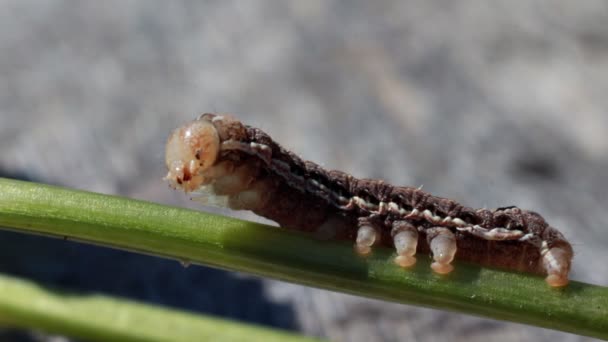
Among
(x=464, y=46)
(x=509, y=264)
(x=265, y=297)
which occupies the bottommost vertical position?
(x=265, y=297)

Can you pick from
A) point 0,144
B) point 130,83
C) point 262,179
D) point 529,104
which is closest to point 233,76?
point 130,83

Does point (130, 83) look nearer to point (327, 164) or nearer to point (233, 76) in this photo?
point (233, 76)

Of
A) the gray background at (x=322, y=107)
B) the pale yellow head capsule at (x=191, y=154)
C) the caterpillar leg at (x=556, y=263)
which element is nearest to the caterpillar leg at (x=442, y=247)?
the caterpillar leg at (x=556, y=263)

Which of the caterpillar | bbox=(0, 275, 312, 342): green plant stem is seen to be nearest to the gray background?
the caterpillar

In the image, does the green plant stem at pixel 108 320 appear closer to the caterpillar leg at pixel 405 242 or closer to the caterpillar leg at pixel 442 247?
the caterpillar leg at pixel 405 242

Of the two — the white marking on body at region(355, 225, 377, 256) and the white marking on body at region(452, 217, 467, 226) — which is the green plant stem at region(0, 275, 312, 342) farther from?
the white marking on body at region(452, 217, 467, 226)
